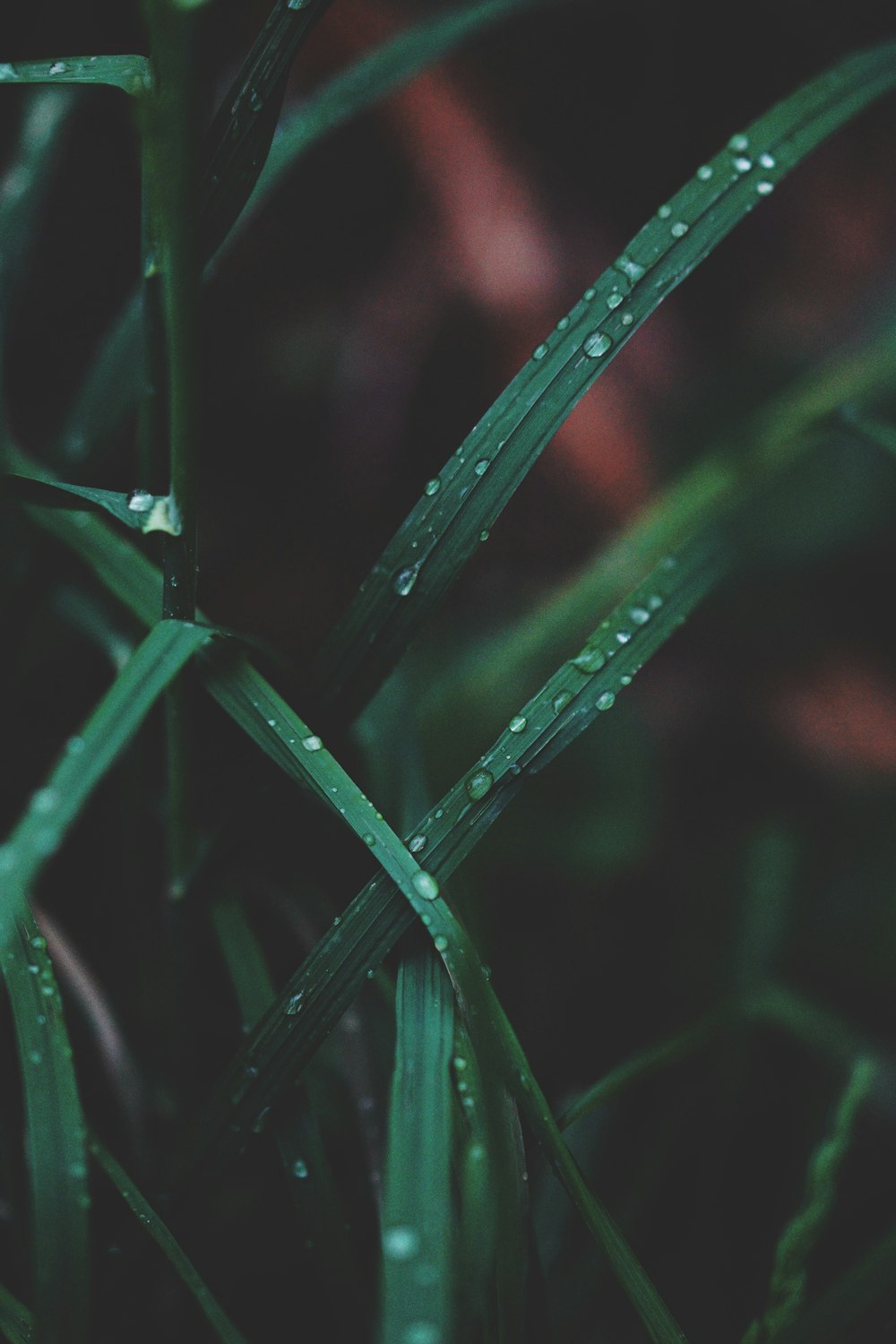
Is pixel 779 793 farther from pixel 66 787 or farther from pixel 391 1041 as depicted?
pixel 66 787

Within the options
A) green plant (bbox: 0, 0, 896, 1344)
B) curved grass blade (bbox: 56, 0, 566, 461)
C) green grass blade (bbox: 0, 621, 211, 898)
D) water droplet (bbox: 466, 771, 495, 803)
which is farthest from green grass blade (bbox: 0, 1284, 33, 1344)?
curved grass blade (bbox: 56, 0, 566, 461)

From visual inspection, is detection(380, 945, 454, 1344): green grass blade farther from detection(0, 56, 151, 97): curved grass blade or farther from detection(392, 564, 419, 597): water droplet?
detection(0, 56, 151, 97): curved grass blade

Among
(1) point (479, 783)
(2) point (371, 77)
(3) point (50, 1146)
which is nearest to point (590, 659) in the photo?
(1) point (479, 783)

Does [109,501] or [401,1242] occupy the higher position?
[109,501]

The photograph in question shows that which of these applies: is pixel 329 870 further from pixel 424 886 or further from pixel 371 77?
pixel 371 77

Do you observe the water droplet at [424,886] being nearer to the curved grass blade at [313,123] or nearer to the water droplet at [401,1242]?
the water droplet at [401,1242]

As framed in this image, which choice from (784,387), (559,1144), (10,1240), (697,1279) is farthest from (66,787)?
(784,387)

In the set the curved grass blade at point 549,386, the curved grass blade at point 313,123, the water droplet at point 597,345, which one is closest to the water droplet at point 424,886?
the curved grass blade at point 549,386
